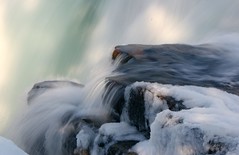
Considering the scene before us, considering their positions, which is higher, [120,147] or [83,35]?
[83,35]

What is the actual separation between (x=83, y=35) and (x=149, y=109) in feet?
15.4

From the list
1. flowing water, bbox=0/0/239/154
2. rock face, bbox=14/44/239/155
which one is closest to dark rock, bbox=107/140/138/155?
rock face, bbox=14/44/239/155

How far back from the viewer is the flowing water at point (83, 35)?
5.09 m

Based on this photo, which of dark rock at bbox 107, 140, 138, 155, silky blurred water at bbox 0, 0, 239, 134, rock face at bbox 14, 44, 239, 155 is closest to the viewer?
rock face at bbox 14, 44, 239, 155

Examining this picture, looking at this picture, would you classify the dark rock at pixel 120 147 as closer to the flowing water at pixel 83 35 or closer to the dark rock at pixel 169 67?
the dark rock at pixel 169 67

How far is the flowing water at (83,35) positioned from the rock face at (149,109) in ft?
0.19

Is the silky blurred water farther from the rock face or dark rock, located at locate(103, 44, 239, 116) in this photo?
the rock face

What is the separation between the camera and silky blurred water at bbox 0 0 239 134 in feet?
19.9

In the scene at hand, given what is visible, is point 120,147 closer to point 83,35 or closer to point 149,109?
point 149,109

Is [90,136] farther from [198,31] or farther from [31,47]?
[31,47]

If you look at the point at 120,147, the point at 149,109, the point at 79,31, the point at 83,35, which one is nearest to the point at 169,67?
the point at 149,109

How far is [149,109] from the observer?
307 centimetres

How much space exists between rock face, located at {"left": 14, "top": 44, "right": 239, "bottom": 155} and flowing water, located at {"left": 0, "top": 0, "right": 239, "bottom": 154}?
0.19 feet

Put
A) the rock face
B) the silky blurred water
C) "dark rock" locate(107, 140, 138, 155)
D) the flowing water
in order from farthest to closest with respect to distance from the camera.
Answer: the silky blurred water
the flowing water
"dark rock" locate(107, 140, 138, 155)
the rock face
